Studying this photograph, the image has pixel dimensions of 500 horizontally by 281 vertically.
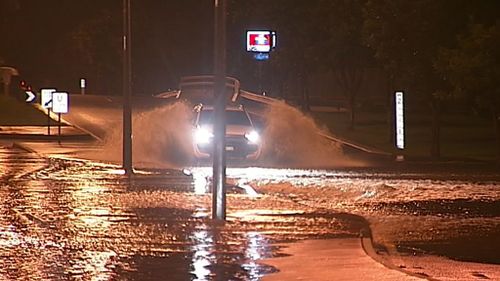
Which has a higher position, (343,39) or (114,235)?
(343,39)

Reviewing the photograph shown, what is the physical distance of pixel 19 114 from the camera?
57.0 m

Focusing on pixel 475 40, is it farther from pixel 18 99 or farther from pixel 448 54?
pixel 18 99

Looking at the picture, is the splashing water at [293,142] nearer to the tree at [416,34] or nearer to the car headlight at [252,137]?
the car headlight at [252,137]

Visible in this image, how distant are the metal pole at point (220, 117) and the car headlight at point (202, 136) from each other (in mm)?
15227

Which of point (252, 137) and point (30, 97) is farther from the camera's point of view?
point (30, 97)

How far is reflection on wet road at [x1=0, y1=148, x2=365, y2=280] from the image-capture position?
43.6 ft

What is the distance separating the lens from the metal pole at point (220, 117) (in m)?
17.9

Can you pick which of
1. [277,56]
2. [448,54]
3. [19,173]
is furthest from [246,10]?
[19,173]

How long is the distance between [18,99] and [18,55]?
33478 millimetres

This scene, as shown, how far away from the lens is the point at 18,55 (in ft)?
323

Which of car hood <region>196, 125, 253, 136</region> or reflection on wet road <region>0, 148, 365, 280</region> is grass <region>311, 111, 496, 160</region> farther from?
reflection on wet road <region>0, 148, 365, 280</region>

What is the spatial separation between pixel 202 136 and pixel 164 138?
8.81ft

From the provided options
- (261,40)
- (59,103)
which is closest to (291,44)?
(261,40)

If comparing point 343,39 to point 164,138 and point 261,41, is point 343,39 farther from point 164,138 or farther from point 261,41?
point 164,138
